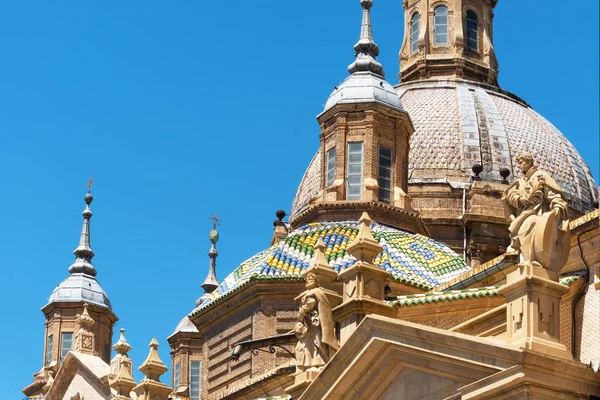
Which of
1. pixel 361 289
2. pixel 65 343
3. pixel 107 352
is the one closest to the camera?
pixel 361 289

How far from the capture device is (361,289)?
33750 millimetres

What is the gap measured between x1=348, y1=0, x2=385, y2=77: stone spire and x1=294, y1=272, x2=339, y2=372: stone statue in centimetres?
1844

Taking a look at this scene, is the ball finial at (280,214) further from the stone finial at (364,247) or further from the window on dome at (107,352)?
the stone finial at (364,247)

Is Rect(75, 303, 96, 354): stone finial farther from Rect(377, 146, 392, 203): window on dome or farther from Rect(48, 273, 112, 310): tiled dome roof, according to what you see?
Rect(377, 146, 392, 203): window on dome

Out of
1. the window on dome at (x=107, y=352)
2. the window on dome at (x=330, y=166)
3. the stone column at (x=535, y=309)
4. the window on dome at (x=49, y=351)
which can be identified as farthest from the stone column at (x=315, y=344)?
the window on dome at (x=49, y=351)

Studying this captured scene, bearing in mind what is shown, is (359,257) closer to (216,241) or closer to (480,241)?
(480,241)

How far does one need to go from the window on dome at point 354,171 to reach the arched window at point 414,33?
16.8 metres

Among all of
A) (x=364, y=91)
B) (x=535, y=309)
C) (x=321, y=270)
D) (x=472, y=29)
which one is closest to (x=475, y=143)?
(x=472, y=29)

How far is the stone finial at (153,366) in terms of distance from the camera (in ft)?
141

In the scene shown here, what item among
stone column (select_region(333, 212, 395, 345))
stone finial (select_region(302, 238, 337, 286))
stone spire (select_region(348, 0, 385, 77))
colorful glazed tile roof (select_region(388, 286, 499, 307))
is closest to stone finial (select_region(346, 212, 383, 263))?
stone column (select_region(333, 212, 395, 345))

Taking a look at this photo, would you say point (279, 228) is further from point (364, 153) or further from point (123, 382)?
point (123, 382)

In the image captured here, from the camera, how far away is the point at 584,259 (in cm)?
3409

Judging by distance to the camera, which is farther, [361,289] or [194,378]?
[194,378]

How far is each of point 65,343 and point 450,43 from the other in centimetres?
1953
